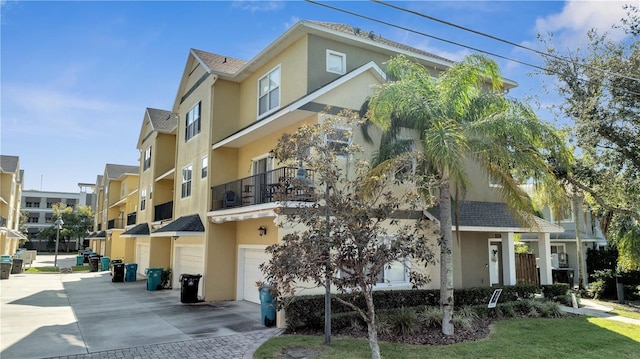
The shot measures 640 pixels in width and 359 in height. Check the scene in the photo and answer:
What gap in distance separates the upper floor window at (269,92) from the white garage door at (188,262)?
6.77 meters

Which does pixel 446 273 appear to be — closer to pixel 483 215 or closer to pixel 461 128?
pixel 461 128

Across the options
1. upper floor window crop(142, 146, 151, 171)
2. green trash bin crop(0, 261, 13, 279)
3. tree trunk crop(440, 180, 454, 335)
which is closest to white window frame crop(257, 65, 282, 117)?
tree trunk crop(440, 180, 454, 335)

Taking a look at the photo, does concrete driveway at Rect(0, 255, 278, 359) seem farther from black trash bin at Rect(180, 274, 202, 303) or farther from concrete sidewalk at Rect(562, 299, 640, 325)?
concrete sidewalk at Rect(562, 299, 640, 325)

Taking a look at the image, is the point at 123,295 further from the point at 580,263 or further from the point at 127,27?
the point at 580,263

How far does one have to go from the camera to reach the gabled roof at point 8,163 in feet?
138

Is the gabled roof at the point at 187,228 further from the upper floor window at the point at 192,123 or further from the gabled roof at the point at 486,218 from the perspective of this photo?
the gabled roof at the point at 486,218

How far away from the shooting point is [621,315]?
14430mm

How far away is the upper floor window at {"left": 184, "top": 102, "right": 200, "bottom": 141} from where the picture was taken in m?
20.4

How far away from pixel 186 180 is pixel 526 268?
16.6 meters

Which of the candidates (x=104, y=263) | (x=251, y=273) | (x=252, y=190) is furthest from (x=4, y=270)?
(x=252, y=190)

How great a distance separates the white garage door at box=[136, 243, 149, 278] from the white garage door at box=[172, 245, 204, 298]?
7.73m

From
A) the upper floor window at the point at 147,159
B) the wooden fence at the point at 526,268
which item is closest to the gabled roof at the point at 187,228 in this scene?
the upper floor window at the point at 147,159

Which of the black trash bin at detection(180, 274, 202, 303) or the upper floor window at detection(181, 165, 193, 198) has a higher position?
the upper floor window at detection(181, 165, 193, 198)

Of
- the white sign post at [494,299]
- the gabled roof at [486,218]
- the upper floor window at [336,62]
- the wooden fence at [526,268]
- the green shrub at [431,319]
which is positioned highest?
the upper floor window at [336,62]
